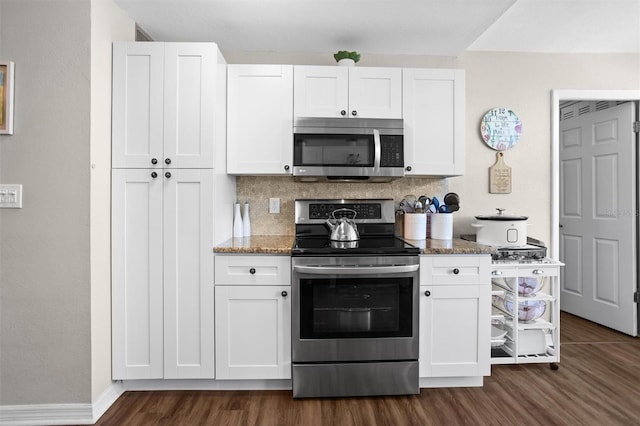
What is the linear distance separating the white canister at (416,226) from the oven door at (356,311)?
43 centimetres

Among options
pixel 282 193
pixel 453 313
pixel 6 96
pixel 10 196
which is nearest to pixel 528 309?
pixel 453 313

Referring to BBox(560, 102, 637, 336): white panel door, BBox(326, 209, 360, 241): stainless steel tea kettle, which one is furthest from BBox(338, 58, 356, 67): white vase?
BBox(560, 102, 637, 336): white panel door

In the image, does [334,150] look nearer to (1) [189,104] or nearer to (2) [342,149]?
(2) [342,149]

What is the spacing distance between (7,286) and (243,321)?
125 centimetres

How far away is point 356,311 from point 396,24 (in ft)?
6.15

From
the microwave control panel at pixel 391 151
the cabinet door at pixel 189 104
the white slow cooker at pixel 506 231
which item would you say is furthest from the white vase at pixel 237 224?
the white slow cooker at pixel 506 231

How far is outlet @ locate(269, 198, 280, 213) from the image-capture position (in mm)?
2938

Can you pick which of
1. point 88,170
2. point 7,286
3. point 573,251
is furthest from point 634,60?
point 7,286

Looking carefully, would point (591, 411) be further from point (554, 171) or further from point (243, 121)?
point (243, 121)

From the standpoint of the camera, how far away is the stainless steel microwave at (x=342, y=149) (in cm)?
256

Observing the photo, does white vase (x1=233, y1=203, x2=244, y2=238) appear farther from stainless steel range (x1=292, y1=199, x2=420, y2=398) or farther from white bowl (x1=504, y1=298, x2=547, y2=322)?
white bowl (x1=504, y1=298, x2=547, y2=322)

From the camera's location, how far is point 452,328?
2.32m

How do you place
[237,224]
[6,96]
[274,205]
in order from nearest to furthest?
1. [6,96]
2. [237,224]
3. [274,205]

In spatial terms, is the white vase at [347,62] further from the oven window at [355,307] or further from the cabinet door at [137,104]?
the oven window at [355,307]
